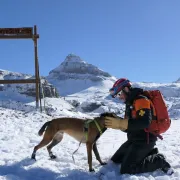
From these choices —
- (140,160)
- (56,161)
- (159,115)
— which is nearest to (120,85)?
(159,115)

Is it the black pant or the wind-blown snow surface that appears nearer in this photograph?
the wind-blown snow surface

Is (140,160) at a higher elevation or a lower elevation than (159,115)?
lower

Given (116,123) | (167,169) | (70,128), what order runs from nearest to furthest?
(167,169)
(116,123)
(70,128)

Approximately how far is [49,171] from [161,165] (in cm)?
219

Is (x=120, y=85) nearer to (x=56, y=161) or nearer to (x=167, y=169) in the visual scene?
(x=167, y=169)

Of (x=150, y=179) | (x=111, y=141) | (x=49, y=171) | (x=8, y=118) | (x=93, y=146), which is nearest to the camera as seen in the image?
(x=150, y=179)

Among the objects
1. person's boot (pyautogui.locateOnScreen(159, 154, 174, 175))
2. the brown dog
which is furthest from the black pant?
the brown dog

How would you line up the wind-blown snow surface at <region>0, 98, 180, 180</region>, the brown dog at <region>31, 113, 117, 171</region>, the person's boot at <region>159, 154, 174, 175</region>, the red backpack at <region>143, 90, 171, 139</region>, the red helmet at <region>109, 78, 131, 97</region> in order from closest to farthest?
1. the wind-blown snow surface at <region>0, 98, 180, 180</region>
2. the person's boot at <region>159, 154, 174, 175</region>
3. the red backpack at <region>143, 90, 171, 139</region>
4. the red helmet at <region>109, 78, 131, 97</region>
5. the brown dog at <region>31, 113, 117, 171</region>

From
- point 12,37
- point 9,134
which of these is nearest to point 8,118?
point 9,134

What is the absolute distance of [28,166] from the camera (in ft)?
17.7

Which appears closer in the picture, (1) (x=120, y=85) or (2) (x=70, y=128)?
(1) (x=120, y=85)

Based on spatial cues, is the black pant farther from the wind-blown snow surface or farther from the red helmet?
the red helmet

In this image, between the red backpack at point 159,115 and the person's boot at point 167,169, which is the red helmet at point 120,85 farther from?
the person's boot at point 167,169

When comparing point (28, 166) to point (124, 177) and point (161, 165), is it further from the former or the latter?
point (161, 165)
